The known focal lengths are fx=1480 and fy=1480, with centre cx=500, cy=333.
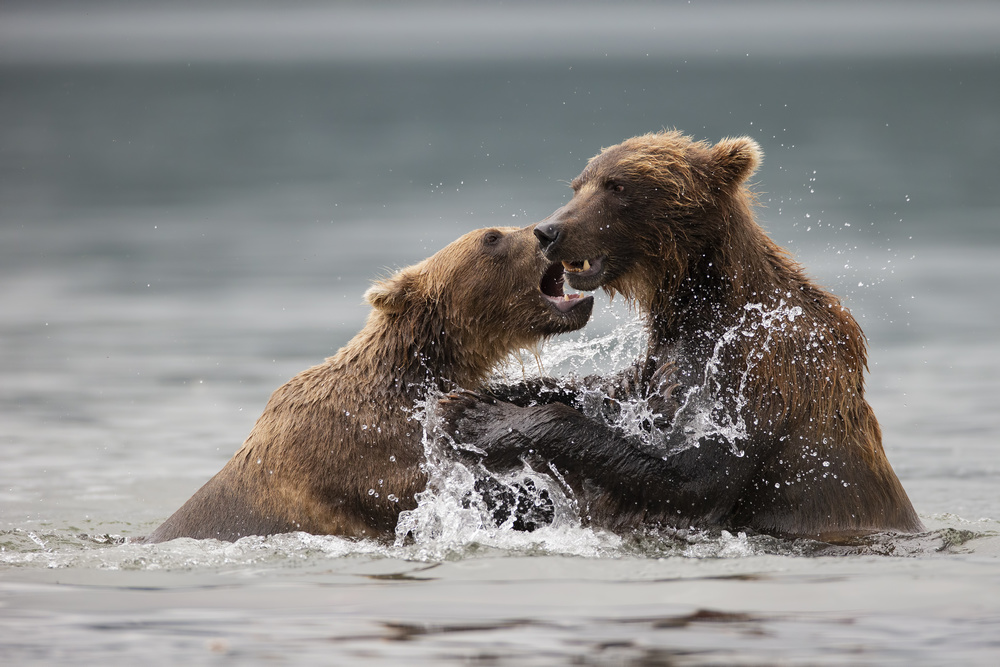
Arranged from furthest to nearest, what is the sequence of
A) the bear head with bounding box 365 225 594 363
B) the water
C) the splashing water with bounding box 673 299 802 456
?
1. the bear head with bounding box 365 225 594 363
2. the splashing water with bounding box 673 299 802 456
3. the water

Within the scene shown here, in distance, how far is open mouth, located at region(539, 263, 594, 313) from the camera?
905 cm

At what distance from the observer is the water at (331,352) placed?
652cm

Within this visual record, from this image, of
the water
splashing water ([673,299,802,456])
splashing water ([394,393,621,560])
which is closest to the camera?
the water

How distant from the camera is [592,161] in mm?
8742

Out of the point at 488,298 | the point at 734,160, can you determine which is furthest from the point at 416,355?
the point at 734,160

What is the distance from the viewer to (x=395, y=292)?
9.00 meters

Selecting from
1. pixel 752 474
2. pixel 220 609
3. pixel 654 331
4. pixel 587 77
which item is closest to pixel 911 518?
pixel 752 474

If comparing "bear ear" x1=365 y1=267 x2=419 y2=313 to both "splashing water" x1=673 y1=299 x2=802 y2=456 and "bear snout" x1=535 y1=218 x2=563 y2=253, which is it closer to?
Answer: "bear snout" x1=535 y1=218 x2=563 y2=253

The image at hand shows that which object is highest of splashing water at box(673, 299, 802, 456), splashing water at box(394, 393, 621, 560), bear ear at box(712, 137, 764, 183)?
bear ear at box(712, 137, 764, 183)

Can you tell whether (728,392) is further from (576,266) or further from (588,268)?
(576,266)

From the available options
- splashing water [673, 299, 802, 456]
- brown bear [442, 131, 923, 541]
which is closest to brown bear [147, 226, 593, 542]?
brown bear [442, 131, 923, 541]

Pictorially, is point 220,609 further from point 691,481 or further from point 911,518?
point 911,518

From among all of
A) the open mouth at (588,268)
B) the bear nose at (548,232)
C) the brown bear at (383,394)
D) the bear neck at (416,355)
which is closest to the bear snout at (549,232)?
the bear nose at (548,232)

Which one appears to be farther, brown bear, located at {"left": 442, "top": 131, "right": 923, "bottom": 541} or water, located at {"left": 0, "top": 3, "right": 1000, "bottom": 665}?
brown bear, located at {"left": 442, "top": 131, "right": 923, "bottom": 541}
